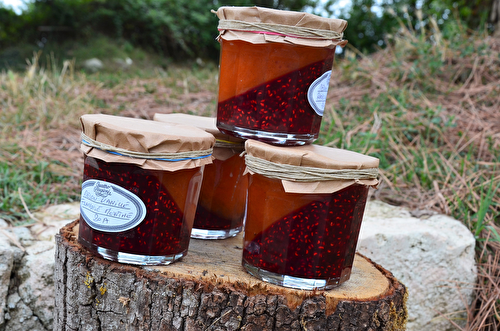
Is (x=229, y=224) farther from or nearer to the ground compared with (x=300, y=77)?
nearer to the ground

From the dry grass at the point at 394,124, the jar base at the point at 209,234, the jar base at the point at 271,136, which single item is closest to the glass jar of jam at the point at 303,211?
the jar base at the point at 271,136

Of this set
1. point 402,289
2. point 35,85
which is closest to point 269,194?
point 402,289

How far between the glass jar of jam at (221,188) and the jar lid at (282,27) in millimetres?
345

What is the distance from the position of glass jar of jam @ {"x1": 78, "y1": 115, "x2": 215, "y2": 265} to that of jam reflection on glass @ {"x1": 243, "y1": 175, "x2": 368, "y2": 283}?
0.20m

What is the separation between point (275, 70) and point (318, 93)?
0.16 metres

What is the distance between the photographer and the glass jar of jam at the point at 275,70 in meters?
1.27

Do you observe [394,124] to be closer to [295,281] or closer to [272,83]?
[272,83]

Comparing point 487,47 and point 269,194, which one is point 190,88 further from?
point 269,194

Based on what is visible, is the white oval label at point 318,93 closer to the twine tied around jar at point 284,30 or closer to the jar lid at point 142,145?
the twine tied around jar at point 284,30

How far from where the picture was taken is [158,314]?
1.28 metres

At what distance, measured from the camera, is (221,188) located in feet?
5.01

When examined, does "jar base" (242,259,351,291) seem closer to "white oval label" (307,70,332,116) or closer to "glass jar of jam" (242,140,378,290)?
"glass jar of jam" (242,140,378,290)

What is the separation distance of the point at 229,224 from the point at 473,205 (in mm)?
1526

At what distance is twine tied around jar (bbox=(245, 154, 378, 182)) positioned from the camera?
1.16m
